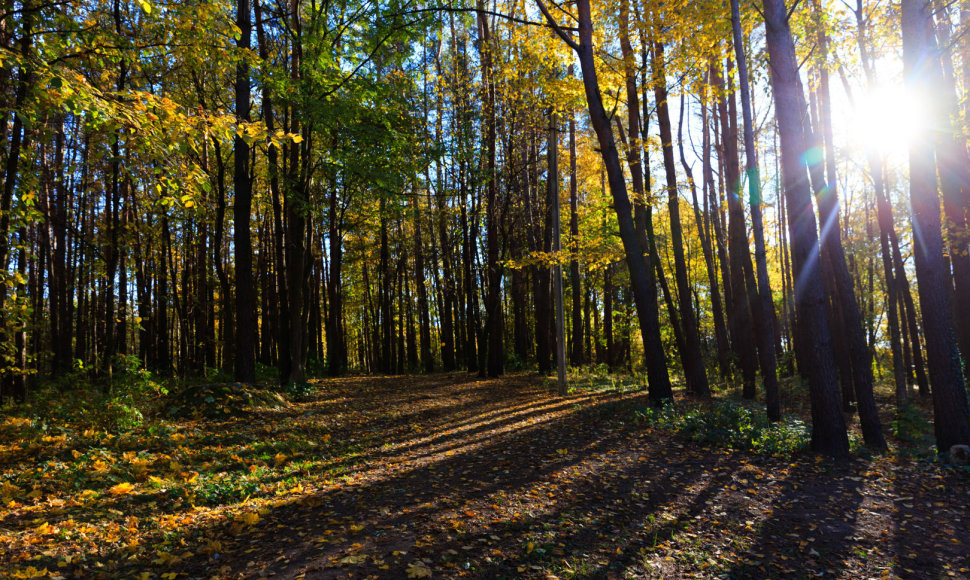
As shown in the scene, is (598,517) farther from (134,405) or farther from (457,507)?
(134,405)

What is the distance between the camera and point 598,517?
446 centimetres

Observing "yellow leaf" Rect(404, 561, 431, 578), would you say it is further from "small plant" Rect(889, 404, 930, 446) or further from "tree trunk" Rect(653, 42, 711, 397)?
"tree trunk" Rect(653, 42, 711, 397)

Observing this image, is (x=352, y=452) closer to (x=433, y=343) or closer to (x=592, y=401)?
(x=592, y=401)

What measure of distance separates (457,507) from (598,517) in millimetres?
1356

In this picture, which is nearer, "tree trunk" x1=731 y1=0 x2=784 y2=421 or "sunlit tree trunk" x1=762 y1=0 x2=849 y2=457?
"sunlit tree trunk" x1=762 y1=0 x2=849 y2=457

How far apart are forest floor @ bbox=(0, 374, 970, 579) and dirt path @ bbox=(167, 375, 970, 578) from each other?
22 mm

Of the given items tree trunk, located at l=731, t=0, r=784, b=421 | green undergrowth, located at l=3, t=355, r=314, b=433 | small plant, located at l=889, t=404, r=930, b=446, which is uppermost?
tree trunk, located at l=731, t=0, r=784, b=421

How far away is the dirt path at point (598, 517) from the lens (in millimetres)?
3518

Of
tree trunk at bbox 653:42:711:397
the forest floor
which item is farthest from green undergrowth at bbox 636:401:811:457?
tree trunk at bbox 653:42:711:397

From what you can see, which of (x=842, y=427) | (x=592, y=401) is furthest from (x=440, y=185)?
(x=842, y=427)

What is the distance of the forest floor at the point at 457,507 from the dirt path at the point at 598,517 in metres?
0.02

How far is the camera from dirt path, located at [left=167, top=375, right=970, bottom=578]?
352cm

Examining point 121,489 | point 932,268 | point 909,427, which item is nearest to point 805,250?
point 932,268

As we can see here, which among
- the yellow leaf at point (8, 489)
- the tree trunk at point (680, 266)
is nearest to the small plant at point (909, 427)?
the tree trunk at point (680, 266)
